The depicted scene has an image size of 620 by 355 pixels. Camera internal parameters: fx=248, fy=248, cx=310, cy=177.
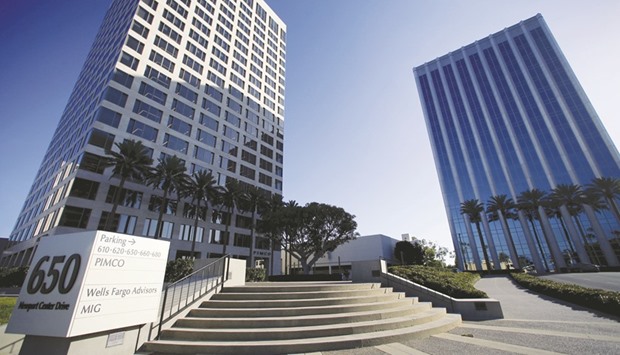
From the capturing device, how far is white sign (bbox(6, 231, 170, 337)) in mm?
5141

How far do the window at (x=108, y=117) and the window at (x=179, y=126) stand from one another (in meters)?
6.82

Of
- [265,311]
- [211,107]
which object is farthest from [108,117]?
[265,311]

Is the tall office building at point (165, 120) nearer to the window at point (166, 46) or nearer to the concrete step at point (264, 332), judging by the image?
the window at point (166, 46)

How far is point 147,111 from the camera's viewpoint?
35.6 m

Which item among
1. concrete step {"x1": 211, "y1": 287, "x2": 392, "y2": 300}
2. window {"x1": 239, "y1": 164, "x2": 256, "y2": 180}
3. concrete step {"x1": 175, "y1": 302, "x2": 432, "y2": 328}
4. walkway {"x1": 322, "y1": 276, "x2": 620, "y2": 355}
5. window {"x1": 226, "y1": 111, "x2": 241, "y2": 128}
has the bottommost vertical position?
walkway {"x1": 322, "y1": 276, "x2": 620, "y2": 355}

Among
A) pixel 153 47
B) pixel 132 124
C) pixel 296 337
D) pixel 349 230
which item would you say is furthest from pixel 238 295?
pixel 153 47

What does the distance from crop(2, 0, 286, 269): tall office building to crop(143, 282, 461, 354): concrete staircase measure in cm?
2894

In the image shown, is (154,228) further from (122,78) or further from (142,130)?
(122,78)

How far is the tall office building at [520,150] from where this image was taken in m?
52.9

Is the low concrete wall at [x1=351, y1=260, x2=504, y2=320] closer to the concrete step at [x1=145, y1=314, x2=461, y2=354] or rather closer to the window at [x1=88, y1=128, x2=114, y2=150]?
the concrete step at [x1=145, y1=314, x2=461, y2=354]

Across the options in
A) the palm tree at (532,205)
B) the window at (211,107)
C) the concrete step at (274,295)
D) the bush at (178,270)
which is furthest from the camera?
the palm tree at (532,205)

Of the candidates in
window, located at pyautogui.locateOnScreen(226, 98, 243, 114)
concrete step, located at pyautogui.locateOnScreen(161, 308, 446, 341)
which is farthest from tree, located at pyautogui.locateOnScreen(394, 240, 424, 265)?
concrete step, located at pyautogui.locateOnScreen(161, 308, 446, 341)

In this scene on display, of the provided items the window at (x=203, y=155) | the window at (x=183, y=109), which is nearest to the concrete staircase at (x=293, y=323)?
the window at (x=203, y=155)

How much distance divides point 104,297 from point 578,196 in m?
71.3
